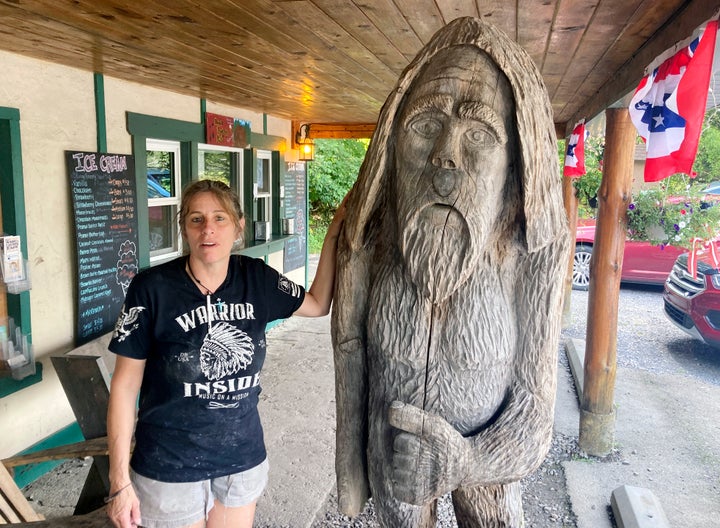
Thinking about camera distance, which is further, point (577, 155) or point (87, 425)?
point (577, 155)

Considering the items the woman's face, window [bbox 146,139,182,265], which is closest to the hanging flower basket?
window [bbox 146,139,182,265]

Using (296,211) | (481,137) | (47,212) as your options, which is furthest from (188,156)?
(481,137)

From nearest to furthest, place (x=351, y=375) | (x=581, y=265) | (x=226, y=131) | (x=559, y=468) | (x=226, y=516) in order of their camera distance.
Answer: (x=351, y=375)
(x=226, y=516)
(x=559, y=468)
(x=226, y=131)
(x=581, y=265)

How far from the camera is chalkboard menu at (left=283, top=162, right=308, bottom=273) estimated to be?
7.98 m

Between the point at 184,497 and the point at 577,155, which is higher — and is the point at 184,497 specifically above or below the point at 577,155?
below

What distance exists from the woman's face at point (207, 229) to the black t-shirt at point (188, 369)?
0.10 m

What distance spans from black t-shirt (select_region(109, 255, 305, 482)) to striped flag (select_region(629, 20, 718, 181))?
1.81 m

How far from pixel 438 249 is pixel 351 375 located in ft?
1.39

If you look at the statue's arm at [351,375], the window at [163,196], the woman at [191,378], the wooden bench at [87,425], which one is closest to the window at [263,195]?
the window at [163,196]

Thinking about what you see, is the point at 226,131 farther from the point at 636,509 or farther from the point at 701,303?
the point at 701,303

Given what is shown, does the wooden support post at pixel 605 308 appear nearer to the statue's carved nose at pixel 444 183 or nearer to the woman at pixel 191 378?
the woman at pixel 191 378

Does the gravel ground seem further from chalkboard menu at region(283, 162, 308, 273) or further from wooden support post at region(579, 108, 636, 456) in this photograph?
chalkboard menu at region(283, 162, 308, 273)

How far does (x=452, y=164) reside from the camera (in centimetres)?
129

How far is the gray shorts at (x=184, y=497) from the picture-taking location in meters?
1.73
